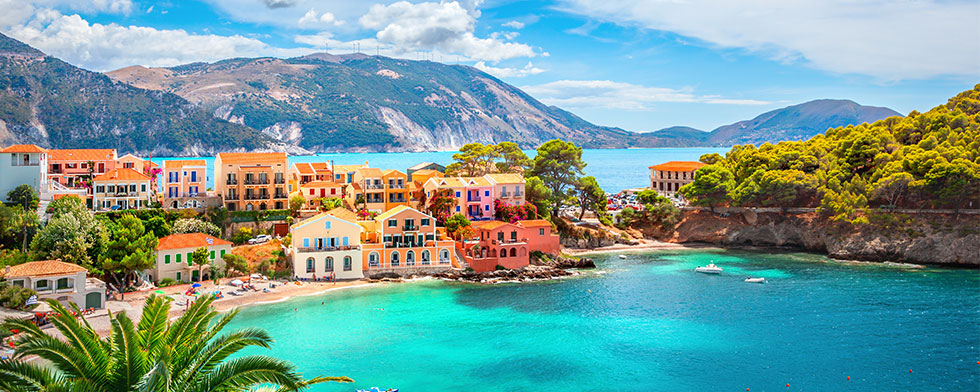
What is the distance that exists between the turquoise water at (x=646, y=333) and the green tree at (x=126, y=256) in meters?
8.38

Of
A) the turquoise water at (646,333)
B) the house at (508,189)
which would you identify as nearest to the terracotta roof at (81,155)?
the turquoise water at (646,333)

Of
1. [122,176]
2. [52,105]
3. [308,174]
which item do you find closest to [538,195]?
[308,174]

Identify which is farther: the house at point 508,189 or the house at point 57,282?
the house at point 508,189

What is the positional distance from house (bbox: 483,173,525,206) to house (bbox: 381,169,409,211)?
8096 millimetres

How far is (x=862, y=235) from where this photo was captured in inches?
2338

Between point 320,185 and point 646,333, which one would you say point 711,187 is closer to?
point 646,333

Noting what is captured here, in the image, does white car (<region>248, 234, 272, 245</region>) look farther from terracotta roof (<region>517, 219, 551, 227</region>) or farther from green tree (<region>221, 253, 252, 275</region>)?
terracotta roof (<region>517, 219, 551, 227</region>)

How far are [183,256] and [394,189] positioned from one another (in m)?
21.0

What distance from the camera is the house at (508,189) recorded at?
6125cm

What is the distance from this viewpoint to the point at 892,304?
138ft

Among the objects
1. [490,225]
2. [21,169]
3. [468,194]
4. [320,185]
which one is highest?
[21,169]

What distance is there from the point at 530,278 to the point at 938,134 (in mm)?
45635

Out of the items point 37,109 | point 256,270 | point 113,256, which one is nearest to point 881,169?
point 256,270

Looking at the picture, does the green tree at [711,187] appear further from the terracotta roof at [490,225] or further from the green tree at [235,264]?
the green tree at [235,264]
